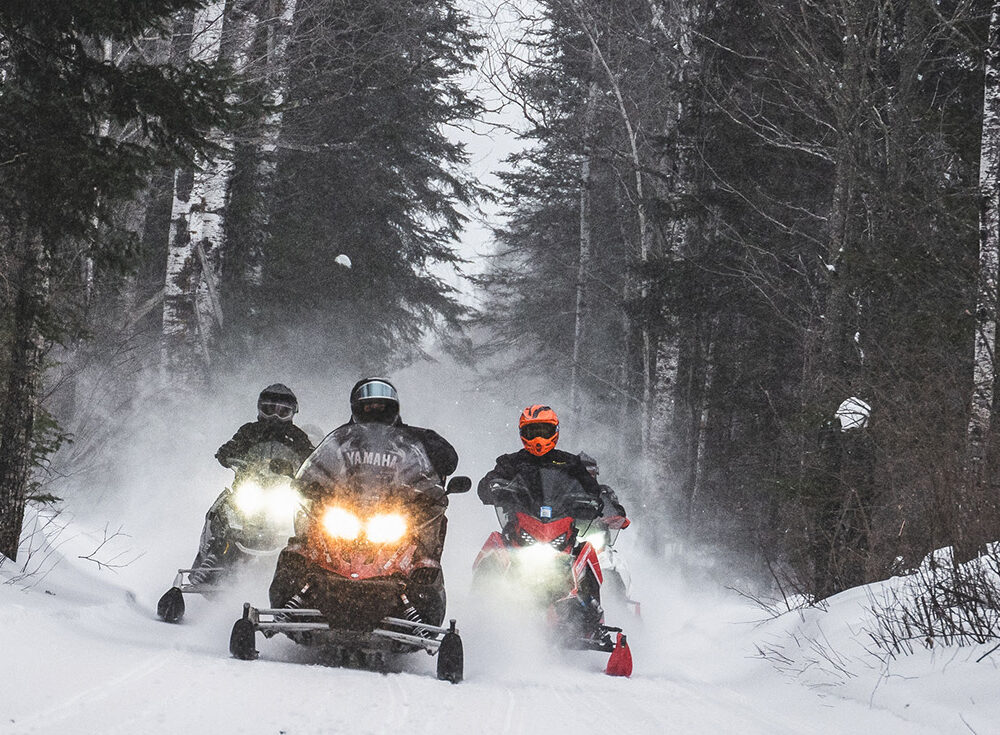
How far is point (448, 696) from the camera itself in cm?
603

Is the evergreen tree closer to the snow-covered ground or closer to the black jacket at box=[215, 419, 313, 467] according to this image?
the black jacket at box=[215, 419, 313, 467]

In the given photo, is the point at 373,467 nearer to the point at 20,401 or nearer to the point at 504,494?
the point at 504,494

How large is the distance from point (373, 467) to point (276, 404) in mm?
2968

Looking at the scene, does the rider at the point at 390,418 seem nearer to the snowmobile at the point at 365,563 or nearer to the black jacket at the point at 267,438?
the snowmobile at the point at 365,563

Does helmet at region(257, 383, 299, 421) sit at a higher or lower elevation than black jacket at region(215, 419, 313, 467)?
higher

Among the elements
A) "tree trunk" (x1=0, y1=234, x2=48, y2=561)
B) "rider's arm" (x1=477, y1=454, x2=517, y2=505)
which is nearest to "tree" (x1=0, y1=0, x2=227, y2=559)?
"tree trunk" (x1=0, y1=234, x2=48, y2=561)

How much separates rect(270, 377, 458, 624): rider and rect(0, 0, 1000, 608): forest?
213cm

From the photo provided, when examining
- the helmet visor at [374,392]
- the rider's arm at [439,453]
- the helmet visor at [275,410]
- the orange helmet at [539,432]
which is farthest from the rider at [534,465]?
the helmet visor at [275,410]

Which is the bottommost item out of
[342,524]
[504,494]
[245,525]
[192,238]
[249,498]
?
[342,524]

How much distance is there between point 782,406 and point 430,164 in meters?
16.3

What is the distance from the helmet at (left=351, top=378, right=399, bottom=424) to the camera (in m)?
7.61

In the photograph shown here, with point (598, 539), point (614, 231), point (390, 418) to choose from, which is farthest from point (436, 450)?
point (614, 231)

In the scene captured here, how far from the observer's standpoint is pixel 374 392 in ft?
25.1

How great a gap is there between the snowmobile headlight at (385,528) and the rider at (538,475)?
180cm
